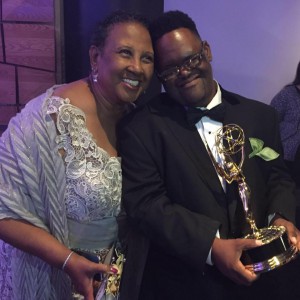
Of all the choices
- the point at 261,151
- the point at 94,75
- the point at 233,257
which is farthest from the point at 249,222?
the point at 94,75

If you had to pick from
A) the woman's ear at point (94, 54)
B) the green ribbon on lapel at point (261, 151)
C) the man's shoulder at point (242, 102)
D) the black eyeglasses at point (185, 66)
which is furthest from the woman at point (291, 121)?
the woman's ear at point (94, 54)

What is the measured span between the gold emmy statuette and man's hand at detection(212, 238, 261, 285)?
0.8 inches

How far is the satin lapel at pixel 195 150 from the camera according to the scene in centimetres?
117

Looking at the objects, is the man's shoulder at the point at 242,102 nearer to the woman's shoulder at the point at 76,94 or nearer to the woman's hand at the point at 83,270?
the woman's shoulder at the point at 76,94

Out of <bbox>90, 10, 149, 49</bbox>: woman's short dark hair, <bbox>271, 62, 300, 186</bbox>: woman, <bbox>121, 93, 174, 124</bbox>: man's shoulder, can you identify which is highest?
<bbox>90, 10, 149, 49</bbox>: woman's short dark hair

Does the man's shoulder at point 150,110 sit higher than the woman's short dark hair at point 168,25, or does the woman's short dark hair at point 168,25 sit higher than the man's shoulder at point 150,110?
the woman's short dark hair at point 168,25

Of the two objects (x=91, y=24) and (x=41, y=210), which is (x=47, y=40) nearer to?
(x=91, y=24)

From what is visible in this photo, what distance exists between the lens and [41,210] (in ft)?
3.93

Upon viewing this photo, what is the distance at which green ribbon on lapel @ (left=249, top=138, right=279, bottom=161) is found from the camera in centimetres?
117

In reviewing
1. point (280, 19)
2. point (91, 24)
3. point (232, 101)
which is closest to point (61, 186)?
point (232, 101)

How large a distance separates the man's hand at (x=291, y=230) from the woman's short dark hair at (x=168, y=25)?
0.62 meters

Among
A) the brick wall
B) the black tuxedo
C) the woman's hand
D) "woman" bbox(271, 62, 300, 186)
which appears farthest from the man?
"woman" bbox(271, 62, 300, 186)

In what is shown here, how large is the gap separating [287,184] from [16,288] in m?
0.91

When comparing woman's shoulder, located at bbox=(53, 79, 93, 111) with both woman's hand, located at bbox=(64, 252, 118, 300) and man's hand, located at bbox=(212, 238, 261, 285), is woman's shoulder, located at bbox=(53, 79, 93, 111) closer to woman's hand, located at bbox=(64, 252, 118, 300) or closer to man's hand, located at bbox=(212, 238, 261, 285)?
woman's hand, located at bbox=(64, 252, 118, 300)
